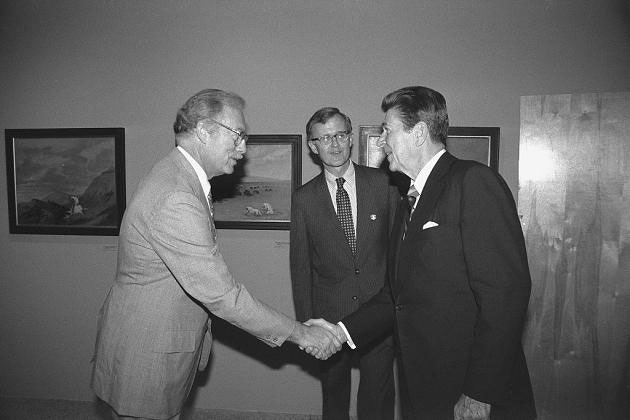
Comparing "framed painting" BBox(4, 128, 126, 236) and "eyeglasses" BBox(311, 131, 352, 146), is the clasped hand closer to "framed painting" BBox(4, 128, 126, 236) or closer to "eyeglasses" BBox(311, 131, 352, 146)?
"eyeglasses" BBox(311, 131, 352, 146)

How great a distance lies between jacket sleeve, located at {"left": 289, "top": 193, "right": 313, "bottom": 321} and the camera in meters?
2.82

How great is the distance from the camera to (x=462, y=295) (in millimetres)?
1730

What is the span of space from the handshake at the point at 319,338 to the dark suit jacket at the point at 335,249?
0.91ft

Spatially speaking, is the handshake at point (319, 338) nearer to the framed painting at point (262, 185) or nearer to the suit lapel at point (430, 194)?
the suit lapel at point (430, 194)

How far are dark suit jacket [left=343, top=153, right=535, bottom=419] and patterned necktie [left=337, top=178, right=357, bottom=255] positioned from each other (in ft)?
2.52

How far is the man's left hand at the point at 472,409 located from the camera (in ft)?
5.42

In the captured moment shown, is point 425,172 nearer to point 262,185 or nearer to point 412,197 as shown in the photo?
point 412,197

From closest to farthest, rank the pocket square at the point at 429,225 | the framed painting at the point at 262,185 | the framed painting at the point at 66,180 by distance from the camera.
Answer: the pocket square at the point at 429,225 < the framed painting at the point at 262,185 < the framed painting at the point at 66,180

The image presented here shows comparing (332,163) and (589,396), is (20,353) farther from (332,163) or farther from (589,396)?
(589,396)

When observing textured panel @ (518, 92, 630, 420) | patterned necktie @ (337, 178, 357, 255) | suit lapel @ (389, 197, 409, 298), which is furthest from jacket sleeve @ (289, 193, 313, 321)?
textured panel @ (518, 92, 630, 420)

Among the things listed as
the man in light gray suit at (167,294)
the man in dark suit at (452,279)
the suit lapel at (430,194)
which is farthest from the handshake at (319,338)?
the suit lapel at (430,194)

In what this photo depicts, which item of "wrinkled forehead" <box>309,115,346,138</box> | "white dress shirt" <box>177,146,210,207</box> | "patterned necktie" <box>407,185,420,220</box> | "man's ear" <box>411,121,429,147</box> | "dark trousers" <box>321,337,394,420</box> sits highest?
"wrinkled forehead" <box>309,115,346,138</box>

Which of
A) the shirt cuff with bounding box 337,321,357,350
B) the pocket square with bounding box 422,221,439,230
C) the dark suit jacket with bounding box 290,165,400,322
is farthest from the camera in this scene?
the dark suit jacket with bounding box 290,165,400,322

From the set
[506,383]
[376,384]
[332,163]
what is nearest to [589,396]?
[376,384]
